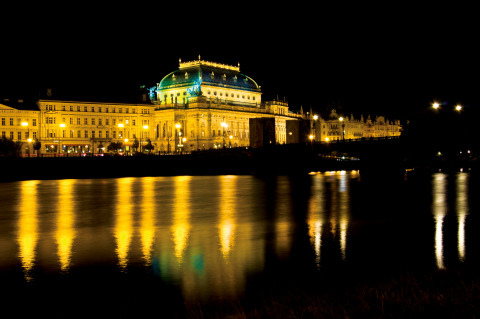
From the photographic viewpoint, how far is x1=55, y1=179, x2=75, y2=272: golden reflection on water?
24438 millimetres

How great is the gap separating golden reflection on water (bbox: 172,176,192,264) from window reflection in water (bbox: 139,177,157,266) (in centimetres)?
115

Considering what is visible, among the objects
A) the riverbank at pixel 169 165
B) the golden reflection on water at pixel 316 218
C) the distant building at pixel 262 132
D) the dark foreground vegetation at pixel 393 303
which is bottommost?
the golden reflection on water at pixel 316 218

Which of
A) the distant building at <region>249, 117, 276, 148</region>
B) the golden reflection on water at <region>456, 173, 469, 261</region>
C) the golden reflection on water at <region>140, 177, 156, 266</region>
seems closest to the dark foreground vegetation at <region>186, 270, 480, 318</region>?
the golden reflection on water at <region>456, 173, 469, 261</region>

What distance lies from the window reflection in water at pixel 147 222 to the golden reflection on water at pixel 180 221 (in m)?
1.15

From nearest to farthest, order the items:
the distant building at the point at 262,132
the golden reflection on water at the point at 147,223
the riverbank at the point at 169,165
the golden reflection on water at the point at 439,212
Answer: the golden reflection on water at the point at 439,212, the golden reflection on water at the point at 147,223, the riverbank at the point at 169,165, the distant building at the point at 262,132

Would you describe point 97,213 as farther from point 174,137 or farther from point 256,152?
point 174,137

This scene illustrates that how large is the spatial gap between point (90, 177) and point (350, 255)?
6167cm

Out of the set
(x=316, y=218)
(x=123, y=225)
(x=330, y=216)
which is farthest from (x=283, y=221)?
(x=123, y=225)

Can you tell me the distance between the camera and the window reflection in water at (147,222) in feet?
84.1

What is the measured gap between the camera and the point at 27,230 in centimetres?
3256

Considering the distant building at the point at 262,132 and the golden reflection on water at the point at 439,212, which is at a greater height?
the distant building at the point at 262,132

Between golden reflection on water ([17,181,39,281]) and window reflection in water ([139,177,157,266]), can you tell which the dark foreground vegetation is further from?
golden reflection on water ([17,181,39,281])

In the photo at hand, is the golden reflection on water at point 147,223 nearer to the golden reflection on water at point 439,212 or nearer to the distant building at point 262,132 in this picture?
the golden reflection on water at point 439,212

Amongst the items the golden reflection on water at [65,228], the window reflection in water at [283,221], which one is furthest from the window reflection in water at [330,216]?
the golden reflection on water at [65,228]
